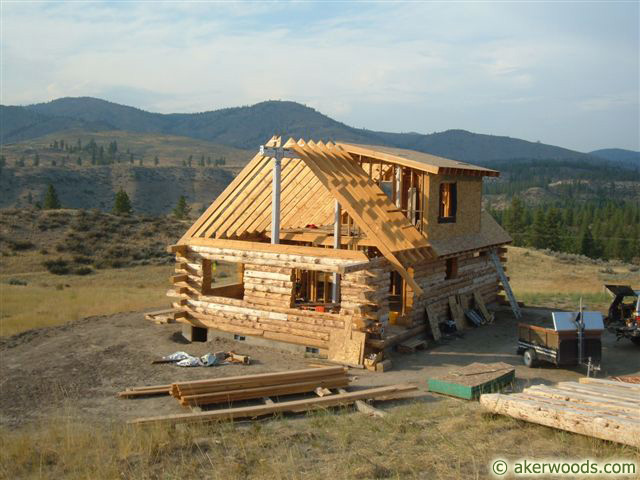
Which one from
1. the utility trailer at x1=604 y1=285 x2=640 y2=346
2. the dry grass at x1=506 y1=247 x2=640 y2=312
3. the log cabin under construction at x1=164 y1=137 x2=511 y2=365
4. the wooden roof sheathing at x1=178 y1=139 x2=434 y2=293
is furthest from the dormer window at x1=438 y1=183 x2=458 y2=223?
the dry grass at x1=506 y1=247 x2=640 y2=312

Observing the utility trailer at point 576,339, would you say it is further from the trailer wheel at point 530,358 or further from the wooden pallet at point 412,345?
the wooden pallet at point 412,345

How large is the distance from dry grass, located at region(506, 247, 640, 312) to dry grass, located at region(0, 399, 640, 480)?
14940 mm

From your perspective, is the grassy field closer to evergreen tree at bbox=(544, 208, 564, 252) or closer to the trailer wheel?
A: the trailer wheel

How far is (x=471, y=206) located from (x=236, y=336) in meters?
8.67

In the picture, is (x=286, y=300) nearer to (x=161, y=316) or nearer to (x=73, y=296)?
(x=161, y=316)

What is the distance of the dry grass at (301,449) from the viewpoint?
7375 mm

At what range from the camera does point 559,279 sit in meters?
34.7

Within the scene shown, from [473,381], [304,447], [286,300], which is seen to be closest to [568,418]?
[473,381]

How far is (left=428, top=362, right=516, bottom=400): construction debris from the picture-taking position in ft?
36.6

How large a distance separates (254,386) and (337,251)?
4412 millimetres

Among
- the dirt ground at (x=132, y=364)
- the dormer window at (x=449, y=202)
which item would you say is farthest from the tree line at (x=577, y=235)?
the dirt ground at (x=132, y=364)

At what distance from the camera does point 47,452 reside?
8375mm

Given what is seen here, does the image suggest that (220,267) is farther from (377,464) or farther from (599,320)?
(377,464)

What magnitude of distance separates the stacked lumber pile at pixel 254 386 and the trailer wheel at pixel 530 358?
474 centimetres
